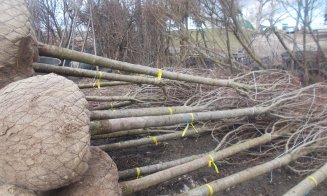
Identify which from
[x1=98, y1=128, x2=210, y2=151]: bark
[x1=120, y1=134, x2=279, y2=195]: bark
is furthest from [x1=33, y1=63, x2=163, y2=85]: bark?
[x1=120, y1=134, x2=279, y2=195]: bark

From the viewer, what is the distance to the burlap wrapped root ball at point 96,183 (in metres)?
1.65

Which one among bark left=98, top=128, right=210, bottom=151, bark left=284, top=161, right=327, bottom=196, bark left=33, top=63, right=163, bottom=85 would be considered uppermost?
bark left=33, top=63, right=163, bottom=85

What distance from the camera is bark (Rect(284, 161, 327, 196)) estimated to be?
2.12m

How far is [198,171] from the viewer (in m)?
2.86

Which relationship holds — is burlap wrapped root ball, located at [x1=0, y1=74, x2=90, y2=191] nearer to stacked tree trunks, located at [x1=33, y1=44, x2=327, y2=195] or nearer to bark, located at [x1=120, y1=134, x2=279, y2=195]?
stacked tree trunks, located at [x1=33, y1=44, x2=327, y2=195]

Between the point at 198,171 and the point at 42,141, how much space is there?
5.61 feet

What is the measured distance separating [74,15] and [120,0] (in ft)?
4.48

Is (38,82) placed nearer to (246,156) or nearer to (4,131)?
(4,131)

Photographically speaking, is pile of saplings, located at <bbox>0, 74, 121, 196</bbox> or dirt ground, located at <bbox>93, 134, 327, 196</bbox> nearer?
pile of saplings, located at <bbox>0, 74, 121, 196</bbox>

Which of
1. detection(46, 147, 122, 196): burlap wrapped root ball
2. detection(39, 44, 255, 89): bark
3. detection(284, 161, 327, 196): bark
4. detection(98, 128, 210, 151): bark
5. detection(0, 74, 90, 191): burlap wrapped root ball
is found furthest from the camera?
detection(98, 128, 210, 151): bark

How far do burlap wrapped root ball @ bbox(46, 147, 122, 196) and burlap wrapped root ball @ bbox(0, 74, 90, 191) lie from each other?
127 mm

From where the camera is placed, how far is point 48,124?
147cm

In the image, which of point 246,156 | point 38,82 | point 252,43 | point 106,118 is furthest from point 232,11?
point 38,82

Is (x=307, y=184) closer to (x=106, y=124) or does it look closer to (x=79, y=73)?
(x=106, y=124)
